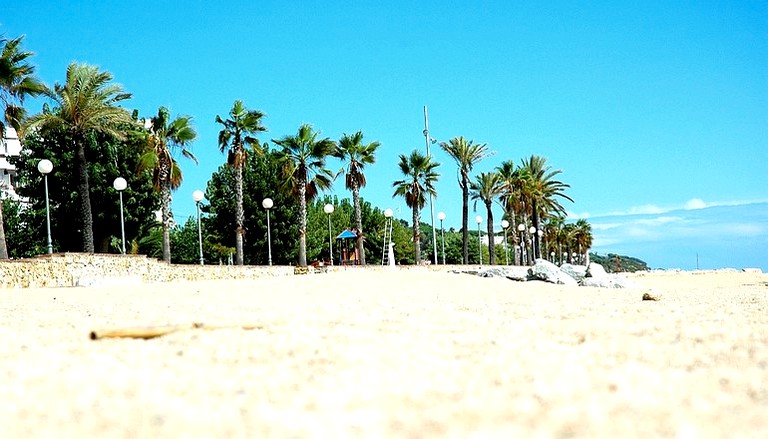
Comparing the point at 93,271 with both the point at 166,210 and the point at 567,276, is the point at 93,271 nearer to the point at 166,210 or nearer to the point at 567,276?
the point at 166,210

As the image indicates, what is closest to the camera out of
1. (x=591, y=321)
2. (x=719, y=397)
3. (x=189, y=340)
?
(x=719, y=397)

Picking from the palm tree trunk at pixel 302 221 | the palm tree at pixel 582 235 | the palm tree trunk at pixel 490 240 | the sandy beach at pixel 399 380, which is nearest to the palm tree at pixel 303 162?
the palm tree trunk at pixel 302 221

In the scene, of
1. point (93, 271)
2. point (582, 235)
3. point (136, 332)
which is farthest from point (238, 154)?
point (582, 235)

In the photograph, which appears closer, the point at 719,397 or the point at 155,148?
the point at 719,397

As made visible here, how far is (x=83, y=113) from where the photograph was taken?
23.3 m

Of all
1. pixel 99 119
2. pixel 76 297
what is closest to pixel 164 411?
pixel 76 297

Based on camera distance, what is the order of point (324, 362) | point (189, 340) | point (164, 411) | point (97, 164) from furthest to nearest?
point (97, 164) < point (189, 340) < point (324, 362) < point (164, 411)

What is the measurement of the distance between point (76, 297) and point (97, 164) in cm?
2291

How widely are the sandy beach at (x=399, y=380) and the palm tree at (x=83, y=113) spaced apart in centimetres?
1817

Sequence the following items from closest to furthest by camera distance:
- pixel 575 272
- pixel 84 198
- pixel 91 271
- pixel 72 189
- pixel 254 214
→ pixel 91 271
pixel 84 198
pixel 575 272
pixel 72 189
pixel 254 214

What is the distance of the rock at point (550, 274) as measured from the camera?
2253cm

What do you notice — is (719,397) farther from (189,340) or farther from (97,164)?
(97,164)

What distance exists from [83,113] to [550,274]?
18.1 m

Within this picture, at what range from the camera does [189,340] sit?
5379mm
